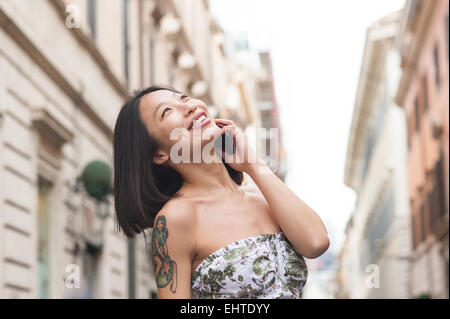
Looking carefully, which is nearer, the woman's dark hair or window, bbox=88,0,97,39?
the woman's dark hair

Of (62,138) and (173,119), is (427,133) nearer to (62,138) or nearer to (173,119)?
(62,138)

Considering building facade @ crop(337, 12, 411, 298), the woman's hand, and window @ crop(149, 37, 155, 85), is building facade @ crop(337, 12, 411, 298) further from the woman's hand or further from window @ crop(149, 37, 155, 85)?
the woman's hand

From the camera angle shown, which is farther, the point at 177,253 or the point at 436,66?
the point at 436,66

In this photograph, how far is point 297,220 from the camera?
290 centimetres

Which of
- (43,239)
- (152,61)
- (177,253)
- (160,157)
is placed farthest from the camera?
(152,61)

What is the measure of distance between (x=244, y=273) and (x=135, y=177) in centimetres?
49

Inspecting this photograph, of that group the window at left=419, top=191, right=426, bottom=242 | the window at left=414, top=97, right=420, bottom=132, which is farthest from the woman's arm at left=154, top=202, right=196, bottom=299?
the window at left=414, top=97, right=420, bottom=132

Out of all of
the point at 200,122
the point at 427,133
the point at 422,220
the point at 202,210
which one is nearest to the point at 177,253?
the point at 202,210

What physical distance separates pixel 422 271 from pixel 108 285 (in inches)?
569

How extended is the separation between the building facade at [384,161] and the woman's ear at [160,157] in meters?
26.2

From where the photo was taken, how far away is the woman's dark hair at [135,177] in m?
3.02

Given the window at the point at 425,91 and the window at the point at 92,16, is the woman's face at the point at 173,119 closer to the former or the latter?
the window at the point at 92,16

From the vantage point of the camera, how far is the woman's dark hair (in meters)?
3.02
